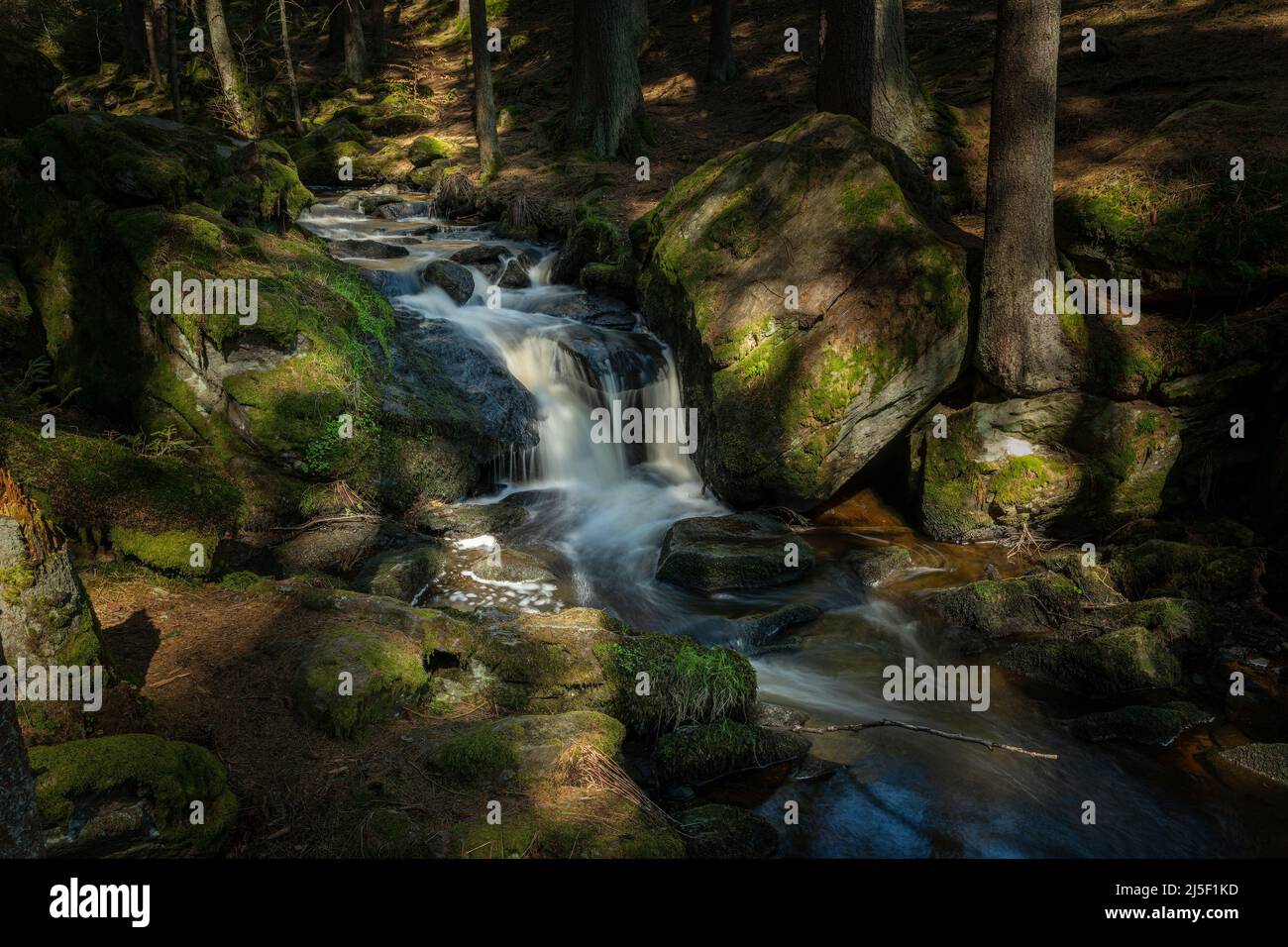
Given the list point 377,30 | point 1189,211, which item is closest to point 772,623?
point 1189,211

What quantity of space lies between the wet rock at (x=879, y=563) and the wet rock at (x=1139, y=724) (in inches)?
105

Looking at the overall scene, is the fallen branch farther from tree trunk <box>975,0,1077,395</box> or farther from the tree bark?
the tree bark

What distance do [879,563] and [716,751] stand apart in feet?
13.1

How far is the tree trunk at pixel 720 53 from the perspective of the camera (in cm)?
2103

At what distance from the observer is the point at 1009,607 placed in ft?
26.7

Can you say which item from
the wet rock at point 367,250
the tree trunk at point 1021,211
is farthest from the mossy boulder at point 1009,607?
the wet rock at point 367,250

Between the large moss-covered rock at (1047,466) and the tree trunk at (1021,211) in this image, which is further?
the large moss-covered rock at (1047,466)

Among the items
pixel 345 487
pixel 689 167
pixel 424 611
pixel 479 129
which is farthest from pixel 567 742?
pixel 479 129

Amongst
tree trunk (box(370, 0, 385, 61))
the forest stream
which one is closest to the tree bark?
the forest stream

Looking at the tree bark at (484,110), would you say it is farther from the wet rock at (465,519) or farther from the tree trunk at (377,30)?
the tree trunk at (377,30)

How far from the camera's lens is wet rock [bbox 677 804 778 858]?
4852mm

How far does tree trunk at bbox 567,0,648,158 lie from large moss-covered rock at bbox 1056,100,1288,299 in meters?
10.8

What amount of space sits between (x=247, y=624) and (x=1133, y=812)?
20.4ft

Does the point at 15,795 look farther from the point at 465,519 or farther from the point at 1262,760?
the point at 1262,760
